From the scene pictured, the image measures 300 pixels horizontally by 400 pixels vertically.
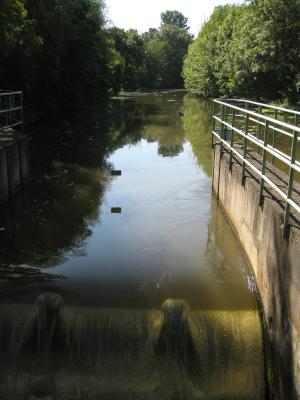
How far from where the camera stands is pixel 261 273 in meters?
6.67

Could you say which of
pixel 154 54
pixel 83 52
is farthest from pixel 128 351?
pixel 154 54

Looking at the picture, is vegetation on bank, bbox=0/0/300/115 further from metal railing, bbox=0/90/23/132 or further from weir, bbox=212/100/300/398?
weir, bbox=212/100/300/398

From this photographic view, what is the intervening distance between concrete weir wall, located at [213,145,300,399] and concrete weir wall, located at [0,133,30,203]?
538cm

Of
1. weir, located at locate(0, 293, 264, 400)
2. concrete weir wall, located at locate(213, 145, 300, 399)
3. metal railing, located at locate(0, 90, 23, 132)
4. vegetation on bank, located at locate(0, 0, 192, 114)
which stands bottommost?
weir, located at locate(0, 293, 264, 400)

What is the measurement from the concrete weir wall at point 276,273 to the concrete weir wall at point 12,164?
5378mm

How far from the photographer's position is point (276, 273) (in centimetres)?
571

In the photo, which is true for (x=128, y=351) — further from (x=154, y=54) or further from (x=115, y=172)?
(x=154, y=54)

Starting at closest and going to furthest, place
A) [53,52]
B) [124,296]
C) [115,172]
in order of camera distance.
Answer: [124,296] → [115,172] → [53,52]

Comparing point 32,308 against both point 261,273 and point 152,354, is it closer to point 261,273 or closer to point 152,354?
point 152,354

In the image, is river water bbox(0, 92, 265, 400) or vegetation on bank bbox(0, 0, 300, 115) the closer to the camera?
river water bbox(0, 92, 265, 400)

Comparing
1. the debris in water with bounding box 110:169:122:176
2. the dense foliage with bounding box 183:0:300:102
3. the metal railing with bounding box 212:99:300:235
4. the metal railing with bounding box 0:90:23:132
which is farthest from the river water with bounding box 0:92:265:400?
the dense foliage with bounding box 183:0:300:102

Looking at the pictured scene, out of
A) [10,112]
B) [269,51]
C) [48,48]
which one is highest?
[269,51]

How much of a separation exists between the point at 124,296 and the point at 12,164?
584 cm

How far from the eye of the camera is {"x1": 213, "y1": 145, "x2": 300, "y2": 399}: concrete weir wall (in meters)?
4.86
